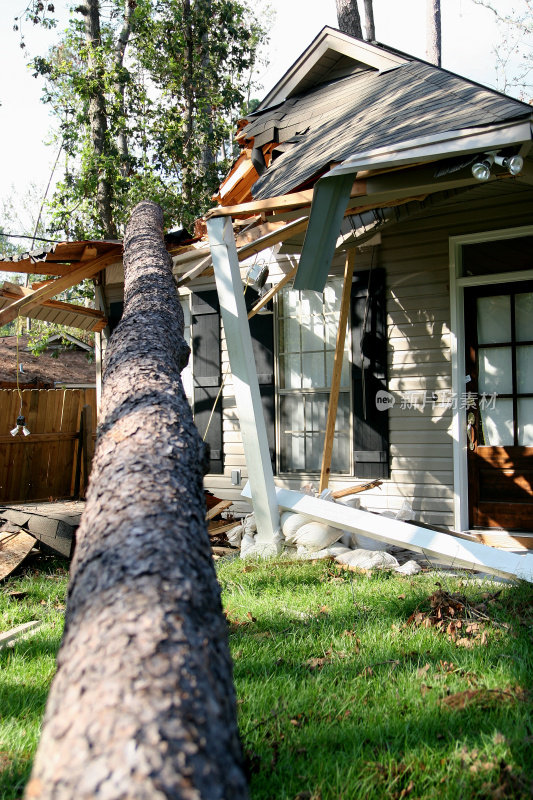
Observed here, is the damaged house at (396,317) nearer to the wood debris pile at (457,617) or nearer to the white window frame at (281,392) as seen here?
the white window frame at (281,392)

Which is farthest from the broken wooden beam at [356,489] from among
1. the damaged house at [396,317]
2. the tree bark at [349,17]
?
the tree bark at [349,17]

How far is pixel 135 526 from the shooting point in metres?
1.79

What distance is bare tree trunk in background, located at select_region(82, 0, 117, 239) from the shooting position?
13.1 m

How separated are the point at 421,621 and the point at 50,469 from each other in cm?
774

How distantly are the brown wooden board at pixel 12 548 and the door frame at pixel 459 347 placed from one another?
13.1ft

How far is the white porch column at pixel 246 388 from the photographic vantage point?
5.55 meters

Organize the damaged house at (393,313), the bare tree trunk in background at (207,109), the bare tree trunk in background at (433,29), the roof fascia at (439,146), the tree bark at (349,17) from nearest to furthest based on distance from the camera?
the roof fascia at (439,146)
the damaged house at (393,313)
the tree bark at (349,17)
the bare tree trunk in background at (207,109)
the bare tree trunk in background at (433,29)

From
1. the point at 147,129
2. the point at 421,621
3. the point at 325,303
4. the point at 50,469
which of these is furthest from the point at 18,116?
the point at 421,621

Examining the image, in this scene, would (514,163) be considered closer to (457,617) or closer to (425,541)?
(425,541)

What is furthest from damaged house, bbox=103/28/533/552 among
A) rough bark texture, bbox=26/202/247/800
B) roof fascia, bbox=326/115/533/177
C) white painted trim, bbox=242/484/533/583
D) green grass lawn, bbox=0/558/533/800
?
rough bark texture, bbox=26/202/247/800

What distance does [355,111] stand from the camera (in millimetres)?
6105

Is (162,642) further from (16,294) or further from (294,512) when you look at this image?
(16,294)

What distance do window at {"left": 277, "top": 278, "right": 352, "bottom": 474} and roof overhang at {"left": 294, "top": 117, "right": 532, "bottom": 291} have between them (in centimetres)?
275

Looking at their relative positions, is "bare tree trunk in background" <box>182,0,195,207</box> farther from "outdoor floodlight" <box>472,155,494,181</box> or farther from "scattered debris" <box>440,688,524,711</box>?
"scattered debris" <box>440,688,524,711</box>
